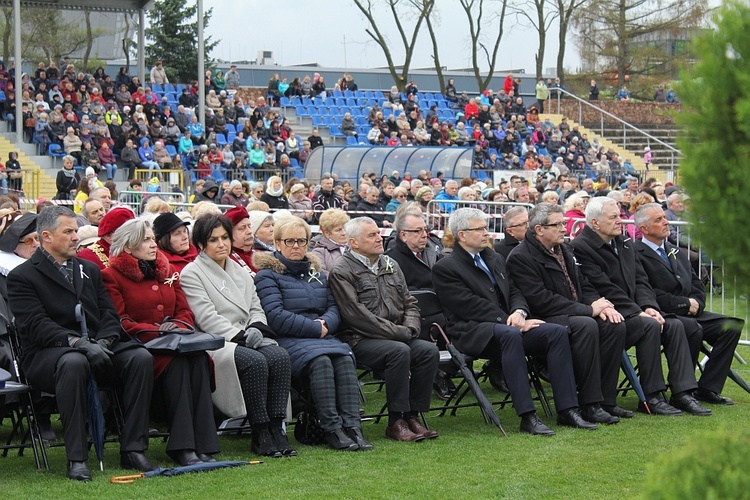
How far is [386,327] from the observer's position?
295 inches

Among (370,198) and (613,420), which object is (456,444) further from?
(370,198)

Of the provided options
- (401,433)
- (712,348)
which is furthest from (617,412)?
(401,433)

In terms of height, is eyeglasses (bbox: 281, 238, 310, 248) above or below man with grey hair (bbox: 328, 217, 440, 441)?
above

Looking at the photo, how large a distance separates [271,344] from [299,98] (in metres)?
30.0

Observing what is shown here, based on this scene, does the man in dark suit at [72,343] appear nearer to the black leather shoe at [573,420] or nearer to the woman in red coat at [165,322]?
the woman in red coat at [165,322]

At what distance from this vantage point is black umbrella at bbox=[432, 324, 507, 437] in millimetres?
7504

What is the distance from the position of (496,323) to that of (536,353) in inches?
14.4

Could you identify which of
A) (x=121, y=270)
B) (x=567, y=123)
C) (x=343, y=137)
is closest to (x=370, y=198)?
(x=121, y=270)

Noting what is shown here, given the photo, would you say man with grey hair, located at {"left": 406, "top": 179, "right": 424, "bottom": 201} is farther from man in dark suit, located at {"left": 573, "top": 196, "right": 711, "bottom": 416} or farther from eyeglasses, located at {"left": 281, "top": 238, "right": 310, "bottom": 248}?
eyeglasses, located at {"left": 281, "top": 238, "right": 310, "bottom": 248}

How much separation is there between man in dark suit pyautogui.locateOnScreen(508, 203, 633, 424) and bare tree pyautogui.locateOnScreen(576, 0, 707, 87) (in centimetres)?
4284

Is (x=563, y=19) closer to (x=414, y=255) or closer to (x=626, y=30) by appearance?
(x=626, y=30)

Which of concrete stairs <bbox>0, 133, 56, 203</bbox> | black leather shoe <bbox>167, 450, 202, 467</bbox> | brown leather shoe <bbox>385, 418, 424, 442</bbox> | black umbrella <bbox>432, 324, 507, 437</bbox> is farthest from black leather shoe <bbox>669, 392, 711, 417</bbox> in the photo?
concrete stairs <bbox>0, 133, 56, 203</bbox>

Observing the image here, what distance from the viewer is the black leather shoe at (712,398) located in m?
8.73

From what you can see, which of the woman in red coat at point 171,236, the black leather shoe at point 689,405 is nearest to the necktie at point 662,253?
the black leather shoe at point 689,405
